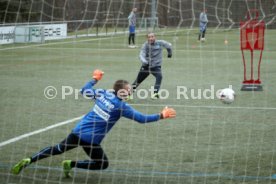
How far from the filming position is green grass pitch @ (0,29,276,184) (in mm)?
8359


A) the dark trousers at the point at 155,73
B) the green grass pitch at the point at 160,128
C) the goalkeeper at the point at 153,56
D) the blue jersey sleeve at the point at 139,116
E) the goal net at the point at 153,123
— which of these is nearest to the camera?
the blue jersey sleeve at the point at 139,116

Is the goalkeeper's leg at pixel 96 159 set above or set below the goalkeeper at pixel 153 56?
below

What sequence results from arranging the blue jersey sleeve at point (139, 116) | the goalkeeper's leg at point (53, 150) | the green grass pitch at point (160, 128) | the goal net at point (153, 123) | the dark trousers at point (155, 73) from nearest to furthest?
the blue jersey sleeve at point (139, 116), the goalkeeper's leg at point (53, 150), the green grass pitch at point (160, 128), the goal net at point (153, 123), the dark trousers at point (155, 73)

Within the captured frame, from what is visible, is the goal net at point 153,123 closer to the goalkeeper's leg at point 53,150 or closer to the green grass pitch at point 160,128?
the green grass pitch at point 160,128

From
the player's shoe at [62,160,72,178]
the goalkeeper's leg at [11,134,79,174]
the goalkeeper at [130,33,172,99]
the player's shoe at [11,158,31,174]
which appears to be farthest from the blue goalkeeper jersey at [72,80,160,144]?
the goalkeeper at [130,33,172,99]

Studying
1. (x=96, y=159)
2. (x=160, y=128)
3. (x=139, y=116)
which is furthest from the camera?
(x=160, y=128)

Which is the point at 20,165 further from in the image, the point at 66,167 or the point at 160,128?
the point at 160,128

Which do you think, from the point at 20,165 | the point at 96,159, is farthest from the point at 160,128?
the point at 20,165

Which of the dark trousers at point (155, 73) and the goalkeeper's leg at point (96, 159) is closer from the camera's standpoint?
the goalkeeper's leg at point (96, 159)

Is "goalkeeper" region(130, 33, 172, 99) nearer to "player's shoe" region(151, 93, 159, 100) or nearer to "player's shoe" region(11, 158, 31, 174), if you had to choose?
"player's shoe" region(151, 93, 159, 100)

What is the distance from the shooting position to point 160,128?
11.7 m

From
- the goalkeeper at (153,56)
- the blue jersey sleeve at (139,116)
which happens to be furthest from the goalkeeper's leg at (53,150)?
the goalkeeper at (153,56)

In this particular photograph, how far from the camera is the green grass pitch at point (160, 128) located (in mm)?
8359

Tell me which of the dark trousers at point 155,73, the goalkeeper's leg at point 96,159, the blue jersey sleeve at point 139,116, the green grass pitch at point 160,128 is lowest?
the green grass pitch at point 160,128
